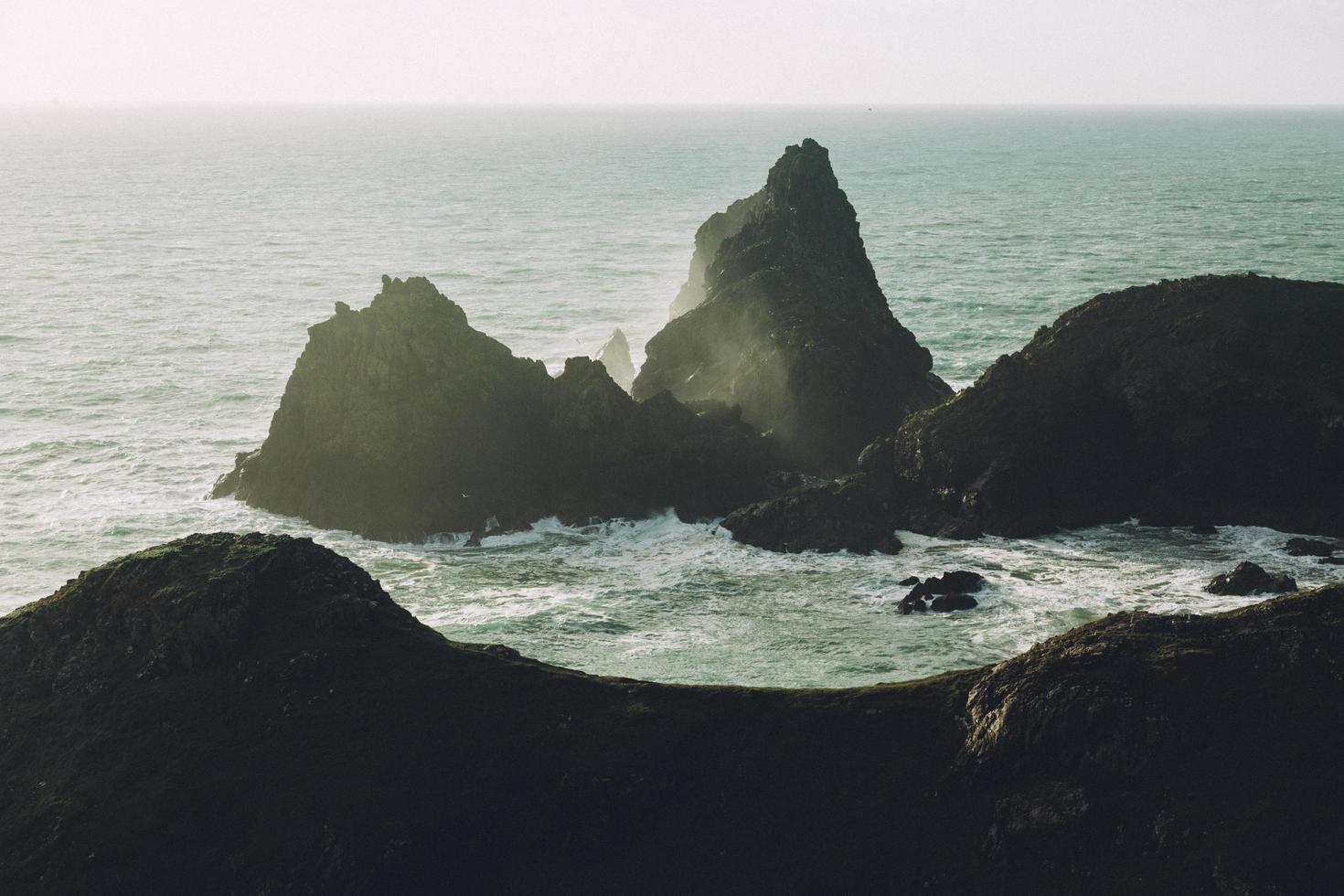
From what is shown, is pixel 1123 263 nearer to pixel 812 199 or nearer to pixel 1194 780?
pixel 812 199

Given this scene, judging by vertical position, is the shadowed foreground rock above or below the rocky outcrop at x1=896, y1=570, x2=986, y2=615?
above

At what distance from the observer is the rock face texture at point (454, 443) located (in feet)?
194

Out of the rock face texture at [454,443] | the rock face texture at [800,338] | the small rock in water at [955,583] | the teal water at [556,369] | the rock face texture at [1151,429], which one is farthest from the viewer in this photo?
the rock face texture at [800,338]

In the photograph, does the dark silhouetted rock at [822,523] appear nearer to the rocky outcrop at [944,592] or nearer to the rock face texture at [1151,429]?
the rock face texture at [1151,429]

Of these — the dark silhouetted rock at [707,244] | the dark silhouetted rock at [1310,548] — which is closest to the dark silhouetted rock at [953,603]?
the dark silhouetted rock at [1310,548]

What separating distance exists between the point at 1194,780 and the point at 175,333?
315ft

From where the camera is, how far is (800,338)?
66812 millimetres

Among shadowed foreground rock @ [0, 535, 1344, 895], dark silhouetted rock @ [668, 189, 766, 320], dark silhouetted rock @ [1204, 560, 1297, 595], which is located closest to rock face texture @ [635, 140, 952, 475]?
dark silhouetted rock @ [668, 189, 766, 320]

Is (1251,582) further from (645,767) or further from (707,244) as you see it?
(707,244)

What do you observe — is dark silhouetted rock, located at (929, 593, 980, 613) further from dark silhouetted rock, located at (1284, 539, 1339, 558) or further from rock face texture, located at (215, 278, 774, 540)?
rock face texture, located at (215, 278, 774, 540)

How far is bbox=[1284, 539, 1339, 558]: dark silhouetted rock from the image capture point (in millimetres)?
49594

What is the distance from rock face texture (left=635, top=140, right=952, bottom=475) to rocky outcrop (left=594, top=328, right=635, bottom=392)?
6.61 meters

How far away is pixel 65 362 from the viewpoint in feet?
311

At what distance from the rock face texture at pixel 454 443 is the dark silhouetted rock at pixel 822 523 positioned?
3.50 metres
